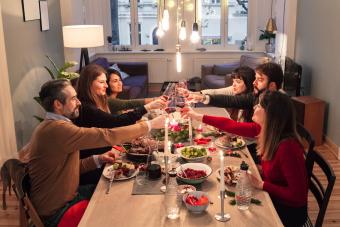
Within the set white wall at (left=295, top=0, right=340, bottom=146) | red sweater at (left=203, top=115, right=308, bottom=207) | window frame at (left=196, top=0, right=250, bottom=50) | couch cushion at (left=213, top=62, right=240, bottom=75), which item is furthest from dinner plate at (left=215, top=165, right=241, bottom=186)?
window frame at (left=196, top=0, right=250, bottom=50)

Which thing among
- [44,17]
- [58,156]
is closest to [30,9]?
[44,17]

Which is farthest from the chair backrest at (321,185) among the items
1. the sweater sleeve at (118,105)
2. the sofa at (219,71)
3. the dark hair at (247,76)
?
the sofa at (219,71)

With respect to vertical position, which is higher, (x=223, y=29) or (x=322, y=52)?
(x=223, y=29)

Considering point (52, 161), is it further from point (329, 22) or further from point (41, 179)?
point (329, 22)

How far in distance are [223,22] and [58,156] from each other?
636 centimetres

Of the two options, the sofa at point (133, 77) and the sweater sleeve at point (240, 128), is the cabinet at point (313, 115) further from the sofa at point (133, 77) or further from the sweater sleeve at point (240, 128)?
the sofa at point (133, 77)

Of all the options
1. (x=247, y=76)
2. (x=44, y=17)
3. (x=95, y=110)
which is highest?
(x=44, y=17)

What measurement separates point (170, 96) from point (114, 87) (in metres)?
0.50

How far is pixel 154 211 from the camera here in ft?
6.00

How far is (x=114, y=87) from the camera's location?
136 inches

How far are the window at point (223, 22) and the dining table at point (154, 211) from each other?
6.28m

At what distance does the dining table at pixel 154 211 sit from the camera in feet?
5.69

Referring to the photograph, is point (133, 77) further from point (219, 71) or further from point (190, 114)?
point (190, 114)

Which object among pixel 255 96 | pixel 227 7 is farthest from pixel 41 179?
pixel 227 7
